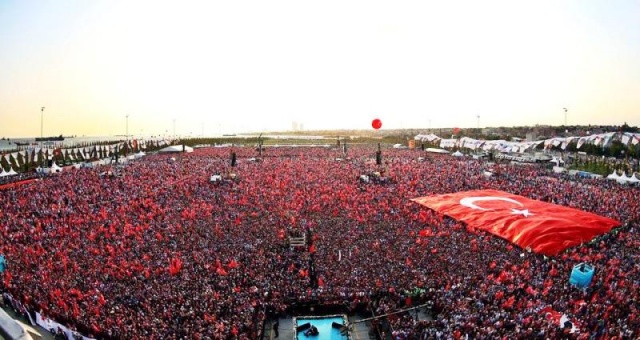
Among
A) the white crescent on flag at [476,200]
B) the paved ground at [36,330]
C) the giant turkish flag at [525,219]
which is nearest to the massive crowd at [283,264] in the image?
the paved ground at [36,330]

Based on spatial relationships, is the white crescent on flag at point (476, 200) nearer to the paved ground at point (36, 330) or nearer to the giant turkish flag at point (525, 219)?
the giant turkish flag at point (525, 219)

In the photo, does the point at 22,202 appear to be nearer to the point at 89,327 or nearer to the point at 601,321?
the point at 89,327

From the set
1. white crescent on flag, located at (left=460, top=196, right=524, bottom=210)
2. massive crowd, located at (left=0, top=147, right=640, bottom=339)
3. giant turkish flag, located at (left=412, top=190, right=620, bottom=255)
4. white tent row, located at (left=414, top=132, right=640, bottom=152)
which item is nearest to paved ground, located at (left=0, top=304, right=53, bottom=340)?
massive crowd, located at (left=0, top=147, right=640, bottom=339)

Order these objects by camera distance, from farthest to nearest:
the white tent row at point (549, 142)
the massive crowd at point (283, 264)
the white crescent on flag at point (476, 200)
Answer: the white tent row at point (549, 142) → the white crescent on flag at point (476, 200) → the massive crowd at point (283, 264)

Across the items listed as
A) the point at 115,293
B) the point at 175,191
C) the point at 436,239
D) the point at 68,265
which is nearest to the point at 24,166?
the point at 175,191

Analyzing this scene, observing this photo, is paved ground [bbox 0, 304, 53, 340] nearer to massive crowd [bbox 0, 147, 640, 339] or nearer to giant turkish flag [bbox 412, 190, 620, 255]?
massive crowd [bbox 0, 147, 640, 339]
